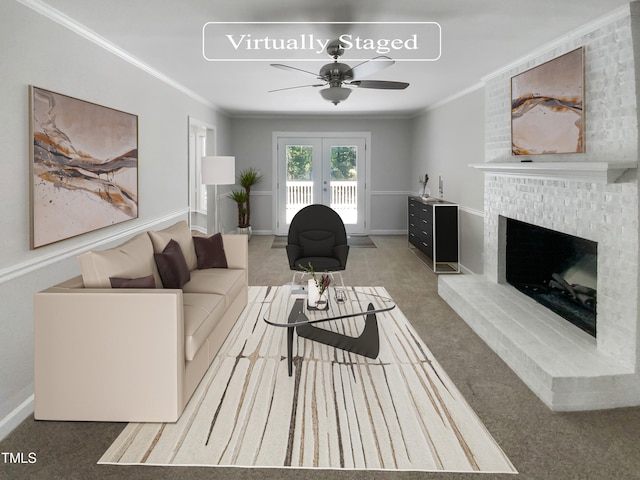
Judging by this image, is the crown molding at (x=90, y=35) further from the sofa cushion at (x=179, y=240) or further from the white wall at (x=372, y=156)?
the white wall at (x=372, y=156)

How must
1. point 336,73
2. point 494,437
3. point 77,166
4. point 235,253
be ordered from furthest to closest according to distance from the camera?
point 235,253
point 336,73
point 77,166
point 494,437

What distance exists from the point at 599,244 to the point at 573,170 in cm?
53

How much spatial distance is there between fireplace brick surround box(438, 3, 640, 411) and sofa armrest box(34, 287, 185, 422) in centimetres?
223

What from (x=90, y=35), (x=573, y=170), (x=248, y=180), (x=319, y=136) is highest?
(x=319, y=136)

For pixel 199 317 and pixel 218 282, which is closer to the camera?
pixel 199 317

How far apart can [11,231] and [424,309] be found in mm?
3606

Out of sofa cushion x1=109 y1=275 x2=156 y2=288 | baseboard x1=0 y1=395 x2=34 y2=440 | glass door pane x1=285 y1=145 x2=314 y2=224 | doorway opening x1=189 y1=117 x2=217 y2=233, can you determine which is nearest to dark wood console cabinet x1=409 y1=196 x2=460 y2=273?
glass door pane x1=285 y1=145 x2=314 y2=224

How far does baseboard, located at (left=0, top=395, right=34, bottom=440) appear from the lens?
2.55 meters

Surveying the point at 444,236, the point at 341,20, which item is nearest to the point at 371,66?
the point at 341,20

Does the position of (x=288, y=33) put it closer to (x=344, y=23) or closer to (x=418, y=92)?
(x=344, y=23)

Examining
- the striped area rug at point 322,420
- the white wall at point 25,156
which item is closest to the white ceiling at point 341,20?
the white wall at point 25,156

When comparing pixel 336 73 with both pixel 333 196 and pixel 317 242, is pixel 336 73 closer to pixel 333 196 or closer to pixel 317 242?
pixel 317 242

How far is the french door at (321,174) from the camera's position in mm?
9938

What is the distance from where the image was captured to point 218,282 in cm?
395
